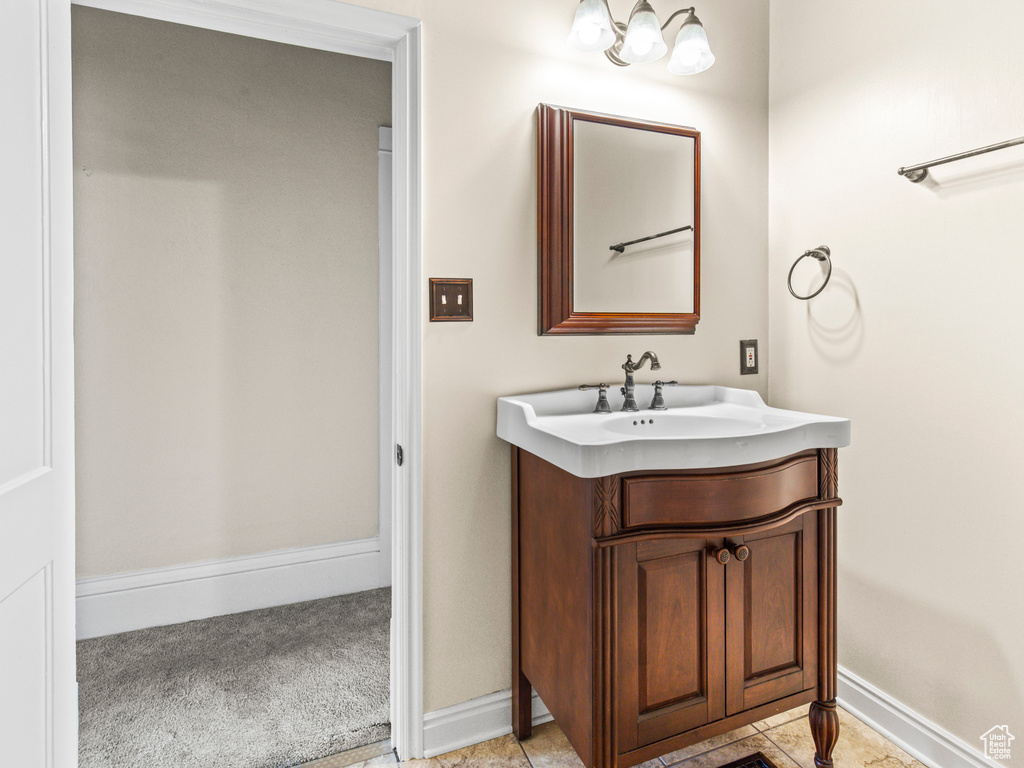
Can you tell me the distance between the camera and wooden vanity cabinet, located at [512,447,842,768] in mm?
1165

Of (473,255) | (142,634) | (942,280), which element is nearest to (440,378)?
(473,255)

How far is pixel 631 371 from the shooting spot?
1.67 meters

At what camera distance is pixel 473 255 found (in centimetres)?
151

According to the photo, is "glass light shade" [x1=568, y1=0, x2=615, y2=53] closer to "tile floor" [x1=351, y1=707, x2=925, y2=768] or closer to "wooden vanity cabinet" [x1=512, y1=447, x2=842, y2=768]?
"wooden vanity cabinet" [x1=512, y1=447, x2=842, y2=768]

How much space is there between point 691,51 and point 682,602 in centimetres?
146

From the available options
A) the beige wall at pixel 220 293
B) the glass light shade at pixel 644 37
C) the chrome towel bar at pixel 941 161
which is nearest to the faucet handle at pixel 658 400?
the chrome towel bar at pixel 941 161

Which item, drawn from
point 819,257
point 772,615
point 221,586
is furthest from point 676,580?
point 221,586

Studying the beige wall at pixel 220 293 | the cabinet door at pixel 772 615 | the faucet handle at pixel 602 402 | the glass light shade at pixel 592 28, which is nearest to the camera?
the cabinet door at pixel 772 615

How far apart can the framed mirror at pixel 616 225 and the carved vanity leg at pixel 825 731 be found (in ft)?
3.50

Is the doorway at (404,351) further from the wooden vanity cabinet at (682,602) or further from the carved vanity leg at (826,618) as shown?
the carved vanity leg at (826,618)

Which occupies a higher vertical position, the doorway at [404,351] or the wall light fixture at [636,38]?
the wall light fixture at [636,38]

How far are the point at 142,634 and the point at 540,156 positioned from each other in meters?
2.21

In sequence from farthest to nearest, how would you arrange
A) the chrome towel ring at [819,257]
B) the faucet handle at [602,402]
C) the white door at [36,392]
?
1. the chrome towel ring at [819,257]
2. the faucet handle at [602,402]
3. the white door at [36,392]

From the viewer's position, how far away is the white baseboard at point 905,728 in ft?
4.55
